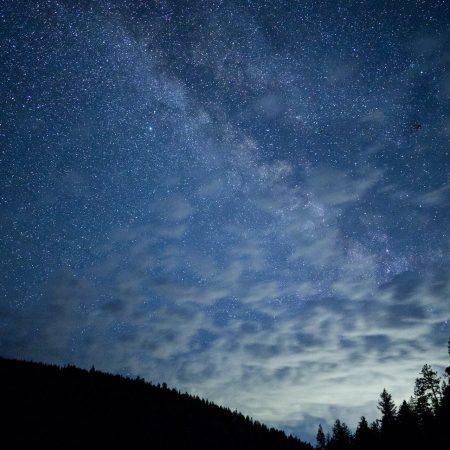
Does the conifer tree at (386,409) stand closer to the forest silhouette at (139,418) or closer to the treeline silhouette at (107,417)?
the forest silhouette at (139,418)

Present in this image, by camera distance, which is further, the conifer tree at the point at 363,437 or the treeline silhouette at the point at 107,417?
the conifer tree at the point at 363,437

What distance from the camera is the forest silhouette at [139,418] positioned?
37312mm

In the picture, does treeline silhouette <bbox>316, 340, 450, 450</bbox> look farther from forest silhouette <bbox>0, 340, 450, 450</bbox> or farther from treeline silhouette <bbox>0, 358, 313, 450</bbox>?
treeline silhouette <bbox>0, 358, 313, 450</bbox>

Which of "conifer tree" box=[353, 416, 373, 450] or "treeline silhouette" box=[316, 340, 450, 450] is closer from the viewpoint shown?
"treeline silhouette" box=[316, 340, 450, 450]

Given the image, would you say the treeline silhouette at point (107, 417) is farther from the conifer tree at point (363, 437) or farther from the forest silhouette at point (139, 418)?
the conifer tree at point (363, 437)

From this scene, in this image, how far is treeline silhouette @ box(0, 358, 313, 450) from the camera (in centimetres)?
3816

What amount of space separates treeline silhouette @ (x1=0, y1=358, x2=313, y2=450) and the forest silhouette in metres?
0.11

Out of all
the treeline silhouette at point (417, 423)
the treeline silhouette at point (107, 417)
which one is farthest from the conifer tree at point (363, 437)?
the treeline silhouette at point (107, 417)

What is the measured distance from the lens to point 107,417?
46000 mm

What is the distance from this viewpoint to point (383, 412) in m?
51.1

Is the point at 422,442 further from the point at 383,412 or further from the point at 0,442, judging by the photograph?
the point at 0,442

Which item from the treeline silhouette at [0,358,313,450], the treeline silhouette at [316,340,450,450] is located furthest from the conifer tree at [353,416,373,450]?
the treeline silhouette at [0,358,313,450]

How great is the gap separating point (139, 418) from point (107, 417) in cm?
515

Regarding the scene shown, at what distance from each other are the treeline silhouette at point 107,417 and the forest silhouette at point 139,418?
109 mm
